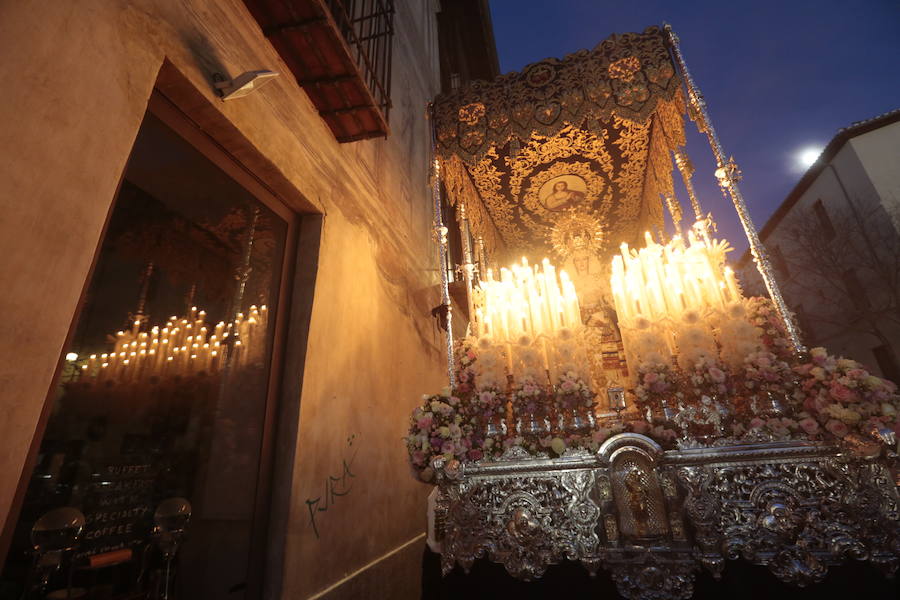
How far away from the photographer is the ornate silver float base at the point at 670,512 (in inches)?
88.0

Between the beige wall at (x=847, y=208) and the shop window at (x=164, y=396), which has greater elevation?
the beige wall at (x=847, y=208)

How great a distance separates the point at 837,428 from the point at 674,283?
5.14 feet

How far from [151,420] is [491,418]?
227 centimetres

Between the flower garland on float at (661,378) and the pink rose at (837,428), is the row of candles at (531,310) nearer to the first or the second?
the flower garland on float at (661,378)

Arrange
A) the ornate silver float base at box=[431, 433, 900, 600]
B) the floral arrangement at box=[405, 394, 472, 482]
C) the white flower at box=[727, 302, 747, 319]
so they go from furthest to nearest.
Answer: the white flower at box=[727, 302, 747, 319], the floral arrangement at box=[405, 394, 472, 482], the ornate silver float base at box=[431, 433, 900, 600]

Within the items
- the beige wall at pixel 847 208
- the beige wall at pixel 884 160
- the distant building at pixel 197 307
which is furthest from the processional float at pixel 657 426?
the beige wall at pixel 884 160

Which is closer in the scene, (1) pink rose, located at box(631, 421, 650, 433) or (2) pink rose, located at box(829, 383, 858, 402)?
(2) pink rose, located at box(829, 383, 858, 402)

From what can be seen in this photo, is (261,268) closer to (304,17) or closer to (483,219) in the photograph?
(304,17)

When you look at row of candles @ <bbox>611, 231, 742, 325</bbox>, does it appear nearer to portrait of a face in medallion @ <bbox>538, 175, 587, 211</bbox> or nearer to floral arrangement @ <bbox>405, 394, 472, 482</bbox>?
floral arrangement @ <bbox>405, 394, 472, 482</bbox>

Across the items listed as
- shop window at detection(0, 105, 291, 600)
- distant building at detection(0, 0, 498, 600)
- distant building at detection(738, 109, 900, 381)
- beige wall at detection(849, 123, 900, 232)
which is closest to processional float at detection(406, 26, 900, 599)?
distant building at detection(0, 0, 498, 600)

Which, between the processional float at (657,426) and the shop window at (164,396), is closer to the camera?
the shop window at (164,396)

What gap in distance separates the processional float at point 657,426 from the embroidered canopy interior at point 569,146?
4cm

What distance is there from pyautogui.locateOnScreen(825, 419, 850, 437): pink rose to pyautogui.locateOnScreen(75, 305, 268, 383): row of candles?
12.4ft

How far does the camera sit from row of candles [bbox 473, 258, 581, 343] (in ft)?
12.2
